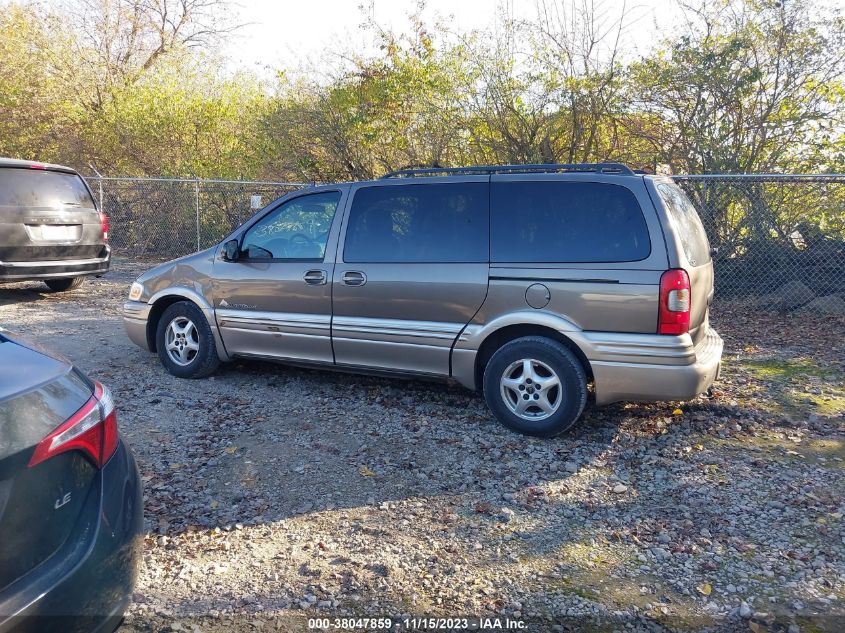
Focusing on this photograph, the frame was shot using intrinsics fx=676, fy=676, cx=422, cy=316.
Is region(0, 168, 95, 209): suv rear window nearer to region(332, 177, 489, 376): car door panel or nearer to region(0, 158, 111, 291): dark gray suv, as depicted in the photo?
region(0, 158, 111, 291): dark gray suv

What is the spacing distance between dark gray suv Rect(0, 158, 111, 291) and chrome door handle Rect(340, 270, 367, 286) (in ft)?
18.4

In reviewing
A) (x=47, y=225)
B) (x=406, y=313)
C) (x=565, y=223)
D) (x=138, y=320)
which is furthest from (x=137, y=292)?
(x=565, y=223)

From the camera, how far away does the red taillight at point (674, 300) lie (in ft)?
14.1

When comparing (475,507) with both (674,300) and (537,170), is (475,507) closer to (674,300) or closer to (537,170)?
(674,300)

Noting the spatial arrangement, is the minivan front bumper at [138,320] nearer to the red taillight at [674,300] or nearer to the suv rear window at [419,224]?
the suv rear window at [419,224]

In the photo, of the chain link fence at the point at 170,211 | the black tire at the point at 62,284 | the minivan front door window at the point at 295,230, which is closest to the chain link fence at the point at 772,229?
the minivan front door window at the point at 295,230

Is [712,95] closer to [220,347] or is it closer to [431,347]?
[431,347]

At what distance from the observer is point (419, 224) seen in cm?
521

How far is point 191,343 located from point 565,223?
3.48m

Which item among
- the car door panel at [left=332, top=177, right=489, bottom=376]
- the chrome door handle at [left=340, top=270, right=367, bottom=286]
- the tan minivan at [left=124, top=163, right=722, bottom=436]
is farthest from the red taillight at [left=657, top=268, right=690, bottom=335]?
the chrome door handle at [left=340, top=270, right=367, bottom=286]

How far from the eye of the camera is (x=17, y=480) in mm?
2000

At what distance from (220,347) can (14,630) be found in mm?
4175

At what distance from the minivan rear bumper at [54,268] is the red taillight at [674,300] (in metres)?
8.03

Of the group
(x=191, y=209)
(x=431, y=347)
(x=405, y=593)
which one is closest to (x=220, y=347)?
(x=431, y=347)
